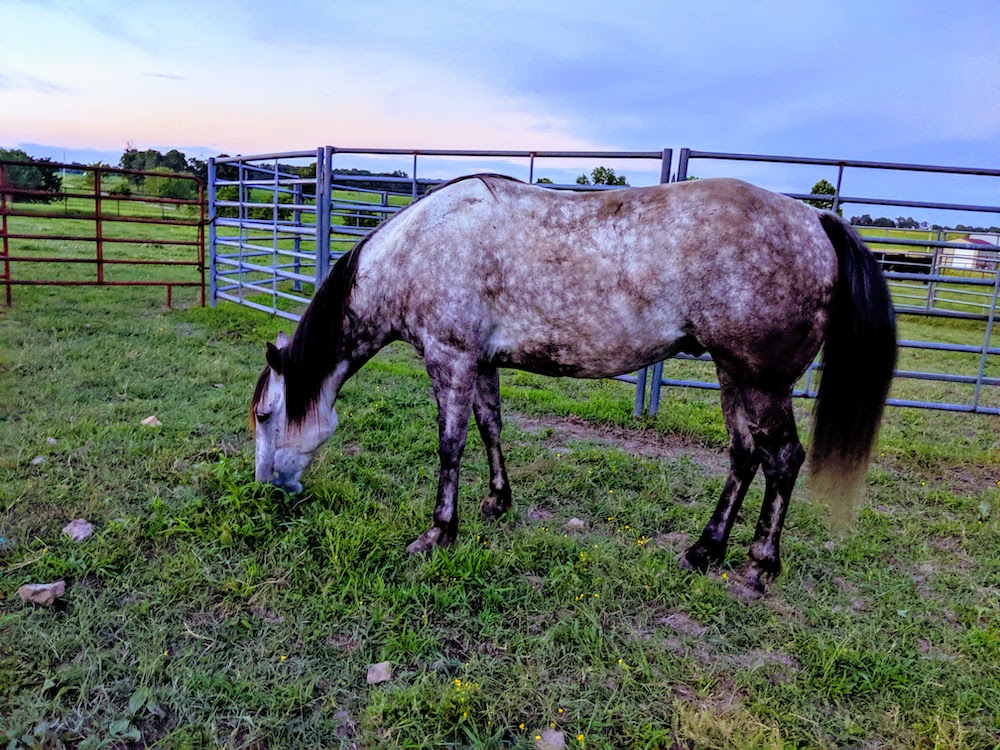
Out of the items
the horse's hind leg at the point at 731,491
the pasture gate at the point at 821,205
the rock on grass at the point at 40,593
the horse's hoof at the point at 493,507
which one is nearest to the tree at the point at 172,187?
the pasture gate at the point at 821,205

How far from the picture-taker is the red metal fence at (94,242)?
27.0ft

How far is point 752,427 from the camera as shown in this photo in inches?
115

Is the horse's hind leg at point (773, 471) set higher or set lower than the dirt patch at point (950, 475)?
higher

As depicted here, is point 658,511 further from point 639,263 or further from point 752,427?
point 639,263

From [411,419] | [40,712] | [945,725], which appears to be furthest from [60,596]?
[945,725]

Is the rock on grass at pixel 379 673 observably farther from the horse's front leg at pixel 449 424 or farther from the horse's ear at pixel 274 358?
the horse's ear at pixel 274 358

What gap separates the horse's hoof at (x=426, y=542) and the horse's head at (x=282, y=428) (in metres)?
0.76

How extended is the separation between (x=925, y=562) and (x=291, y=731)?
3.08 m

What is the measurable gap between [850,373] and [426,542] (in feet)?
6.87

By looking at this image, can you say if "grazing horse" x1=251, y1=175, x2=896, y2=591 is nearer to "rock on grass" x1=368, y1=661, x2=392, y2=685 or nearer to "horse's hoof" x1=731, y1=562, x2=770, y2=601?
"horse's hoof" x1=731, y1=562, x2=770, y2=601

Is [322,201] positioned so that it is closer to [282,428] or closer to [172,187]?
[282,428]

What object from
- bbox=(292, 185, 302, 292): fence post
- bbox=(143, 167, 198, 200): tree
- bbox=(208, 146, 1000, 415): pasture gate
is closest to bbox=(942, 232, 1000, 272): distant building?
bbox=(208, 146, 1000, 415): pasture gate

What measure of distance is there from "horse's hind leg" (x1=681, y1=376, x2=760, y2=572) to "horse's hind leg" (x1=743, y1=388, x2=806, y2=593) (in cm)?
13

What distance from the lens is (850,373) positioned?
2.90 metres
